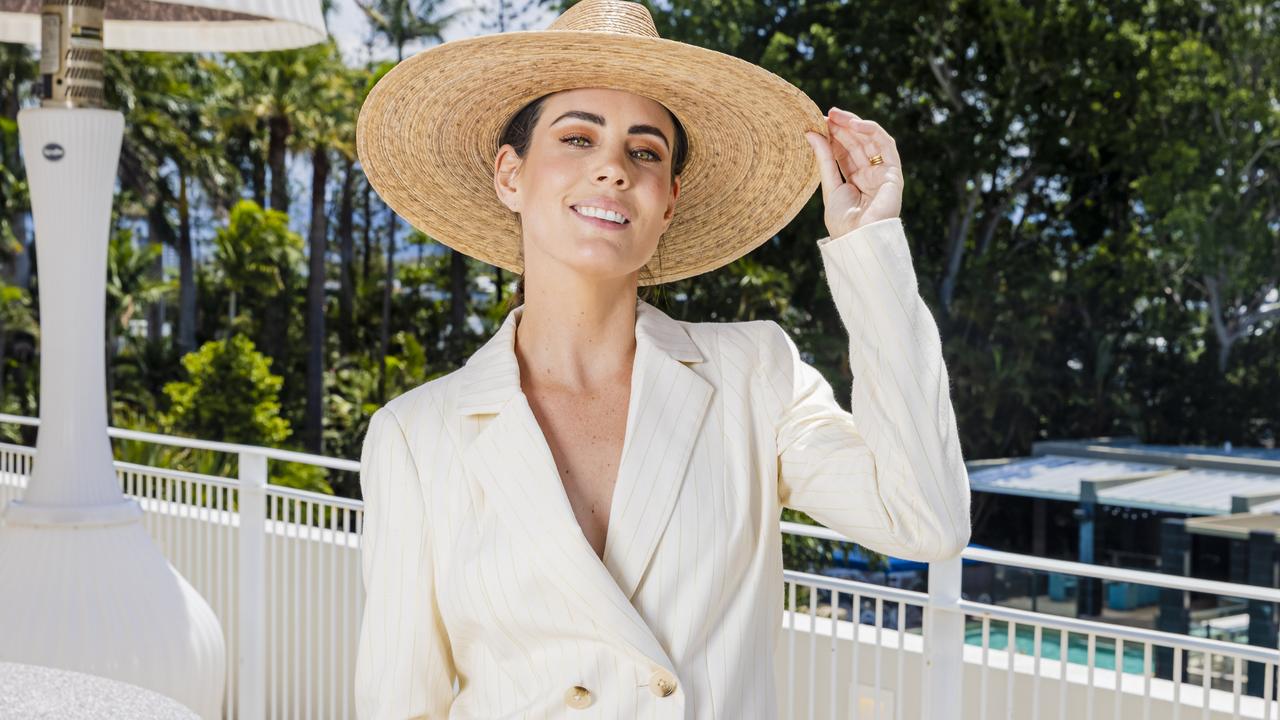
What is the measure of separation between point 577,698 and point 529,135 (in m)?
0.57

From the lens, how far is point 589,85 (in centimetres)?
129

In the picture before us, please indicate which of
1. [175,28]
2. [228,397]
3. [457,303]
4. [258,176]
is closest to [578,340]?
[175,28]

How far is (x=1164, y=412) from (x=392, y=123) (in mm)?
21799

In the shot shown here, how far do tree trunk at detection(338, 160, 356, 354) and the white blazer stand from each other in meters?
23.7

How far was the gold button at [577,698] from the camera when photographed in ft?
3.78

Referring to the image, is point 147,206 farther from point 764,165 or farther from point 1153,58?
point 764,165

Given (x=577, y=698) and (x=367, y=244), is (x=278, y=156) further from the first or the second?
(x=577, y=698)

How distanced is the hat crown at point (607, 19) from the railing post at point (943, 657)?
1317mm

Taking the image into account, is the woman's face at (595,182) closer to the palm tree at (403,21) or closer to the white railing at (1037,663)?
the white railing at (1037,663)

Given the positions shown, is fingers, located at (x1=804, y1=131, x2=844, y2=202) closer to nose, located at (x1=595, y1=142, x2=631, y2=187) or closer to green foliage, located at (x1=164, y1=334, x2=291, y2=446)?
nose, located at (x1=595, y1=142, x2=631, y2=187)

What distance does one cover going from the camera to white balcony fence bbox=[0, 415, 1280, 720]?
2.23 metres

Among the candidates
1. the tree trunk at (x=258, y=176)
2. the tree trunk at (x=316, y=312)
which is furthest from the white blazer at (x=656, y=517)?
the tree trunk at (x=258, y=176)

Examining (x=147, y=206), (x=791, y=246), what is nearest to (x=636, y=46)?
(x=791, y=246)

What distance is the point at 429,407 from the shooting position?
1263 mm
